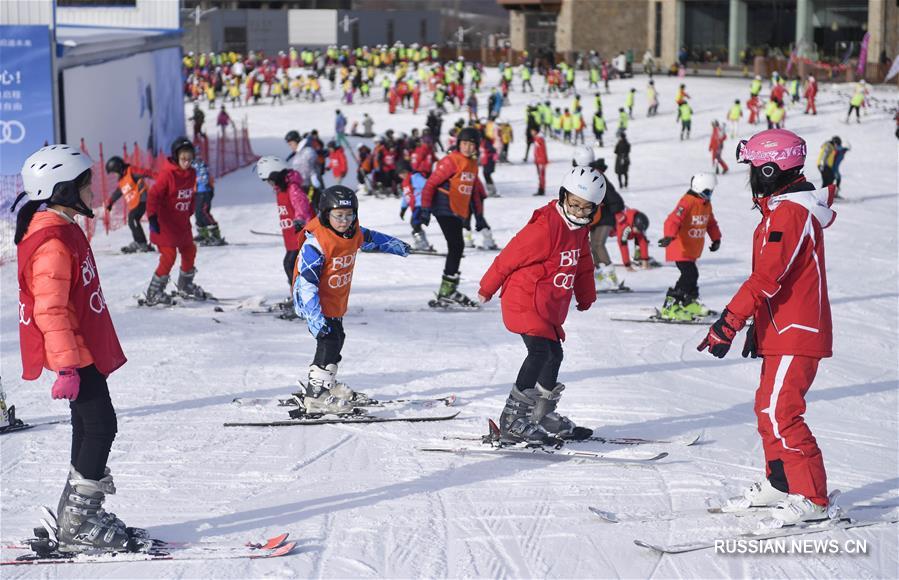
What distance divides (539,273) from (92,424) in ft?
7.91

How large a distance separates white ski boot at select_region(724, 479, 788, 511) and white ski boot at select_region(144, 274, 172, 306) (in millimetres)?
6910

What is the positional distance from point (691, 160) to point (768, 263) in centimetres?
2517

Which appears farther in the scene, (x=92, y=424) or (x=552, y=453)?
(x=552, y=453)

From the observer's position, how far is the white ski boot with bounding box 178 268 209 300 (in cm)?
1096

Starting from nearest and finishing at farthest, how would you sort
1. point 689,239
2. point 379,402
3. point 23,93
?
point 379,402 < point 689,239 < point 23,93

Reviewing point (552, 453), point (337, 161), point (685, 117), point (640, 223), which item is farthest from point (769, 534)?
point (685, 117)

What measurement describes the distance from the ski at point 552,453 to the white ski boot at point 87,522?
6.67 ft

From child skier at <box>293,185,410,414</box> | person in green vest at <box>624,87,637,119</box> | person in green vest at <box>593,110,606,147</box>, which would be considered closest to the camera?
child skier at <box>293,185,410,414</box>

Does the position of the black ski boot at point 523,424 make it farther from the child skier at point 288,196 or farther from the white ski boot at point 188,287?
the white ski boot at point 188,287

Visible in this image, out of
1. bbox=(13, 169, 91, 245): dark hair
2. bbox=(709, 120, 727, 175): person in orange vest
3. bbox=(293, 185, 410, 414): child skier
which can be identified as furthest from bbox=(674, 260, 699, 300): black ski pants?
bbox=(709, 120, 727, 175): person in orange vest

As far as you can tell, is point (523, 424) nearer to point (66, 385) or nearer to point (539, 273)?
point (539, 273)

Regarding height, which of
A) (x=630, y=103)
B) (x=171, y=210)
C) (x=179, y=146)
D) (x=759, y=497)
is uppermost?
(x=630, y=103)

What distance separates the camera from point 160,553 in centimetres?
468

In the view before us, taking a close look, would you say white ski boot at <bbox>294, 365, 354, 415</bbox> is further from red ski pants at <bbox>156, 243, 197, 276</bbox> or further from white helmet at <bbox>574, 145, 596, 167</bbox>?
white helmet at <bbox>574, 145, 596, 167</bbox>
